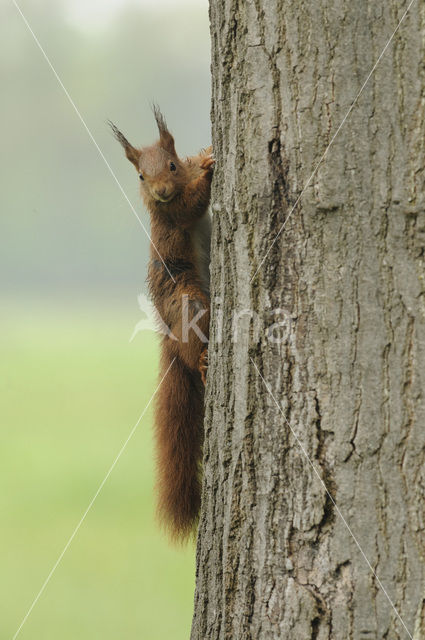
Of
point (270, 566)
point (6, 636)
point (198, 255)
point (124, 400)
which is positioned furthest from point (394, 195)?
point (6, 636)

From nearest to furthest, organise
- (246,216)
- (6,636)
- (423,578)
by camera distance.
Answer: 1. (423,578)
2. (246,216)
3. (6,636)

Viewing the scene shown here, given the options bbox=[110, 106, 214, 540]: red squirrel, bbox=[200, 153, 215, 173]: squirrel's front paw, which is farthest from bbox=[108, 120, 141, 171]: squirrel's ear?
bbox=[200, 153, 215, 173]: squirrel's front paw

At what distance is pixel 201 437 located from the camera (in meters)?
2.22

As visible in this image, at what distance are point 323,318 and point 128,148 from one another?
1226 mm

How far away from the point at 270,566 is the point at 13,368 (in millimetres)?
3203

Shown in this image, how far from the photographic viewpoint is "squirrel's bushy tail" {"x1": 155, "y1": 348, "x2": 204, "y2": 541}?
2164mm

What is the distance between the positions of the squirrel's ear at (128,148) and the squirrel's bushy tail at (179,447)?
663 millimetres

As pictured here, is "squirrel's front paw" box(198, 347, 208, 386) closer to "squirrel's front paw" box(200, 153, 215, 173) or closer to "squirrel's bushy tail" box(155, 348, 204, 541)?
"squirrel's bushy tail" box(155, 348, 204, 541)

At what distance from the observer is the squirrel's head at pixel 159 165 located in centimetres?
221

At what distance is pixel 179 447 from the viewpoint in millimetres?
2195

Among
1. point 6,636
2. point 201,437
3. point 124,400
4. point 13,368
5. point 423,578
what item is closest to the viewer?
point 423,578

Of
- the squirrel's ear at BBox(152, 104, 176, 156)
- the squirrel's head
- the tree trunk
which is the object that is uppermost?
the squirrel's ear at BBox(152, 104, 176, 156)

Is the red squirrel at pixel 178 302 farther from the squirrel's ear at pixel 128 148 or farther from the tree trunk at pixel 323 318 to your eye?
the tree trunk at pixel 323 318

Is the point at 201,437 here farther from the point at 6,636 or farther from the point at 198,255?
the point at 6,636
